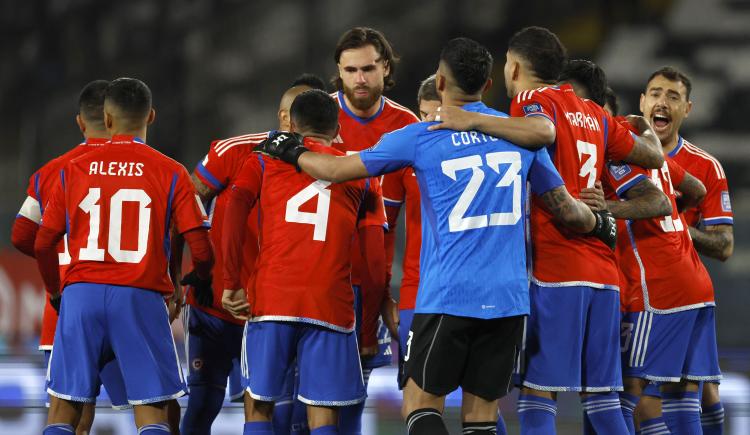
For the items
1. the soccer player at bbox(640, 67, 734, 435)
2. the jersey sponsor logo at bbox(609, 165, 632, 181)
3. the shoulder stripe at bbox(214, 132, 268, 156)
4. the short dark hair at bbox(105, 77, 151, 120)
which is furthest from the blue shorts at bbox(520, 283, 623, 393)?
the short dark hair at bbox(105, 77, 151, 120)

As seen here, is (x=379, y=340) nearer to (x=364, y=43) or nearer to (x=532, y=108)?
(x=364, y=43)

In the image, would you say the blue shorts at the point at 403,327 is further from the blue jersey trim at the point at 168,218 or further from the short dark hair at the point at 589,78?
the short dark hair at the point at 589,78

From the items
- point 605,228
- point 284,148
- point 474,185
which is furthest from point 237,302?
point 605,228

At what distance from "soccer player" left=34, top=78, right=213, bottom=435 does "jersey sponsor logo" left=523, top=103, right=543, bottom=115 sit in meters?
1.49

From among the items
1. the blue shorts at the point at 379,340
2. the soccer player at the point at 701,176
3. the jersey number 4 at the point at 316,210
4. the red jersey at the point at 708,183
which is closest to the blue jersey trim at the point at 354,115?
the blue shorts at the point at 379,340

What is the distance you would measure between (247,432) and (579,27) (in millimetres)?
8730

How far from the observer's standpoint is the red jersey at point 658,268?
17.9 feet

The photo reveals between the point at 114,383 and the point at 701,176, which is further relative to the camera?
the point at 701,176

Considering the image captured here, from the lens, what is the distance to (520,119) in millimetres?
4371

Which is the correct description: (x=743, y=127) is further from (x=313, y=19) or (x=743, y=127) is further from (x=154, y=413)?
(x=154, y=413)

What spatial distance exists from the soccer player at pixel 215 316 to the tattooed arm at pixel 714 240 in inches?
91.3

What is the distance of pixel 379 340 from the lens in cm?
570

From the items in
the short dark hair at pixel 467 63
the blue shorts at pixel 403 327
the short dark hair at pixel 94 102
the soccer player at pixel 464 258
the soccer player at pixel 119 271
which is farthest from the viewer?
the blue shorts at pixel 403 327

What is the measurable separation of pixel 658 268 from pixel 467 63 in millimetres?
1777
